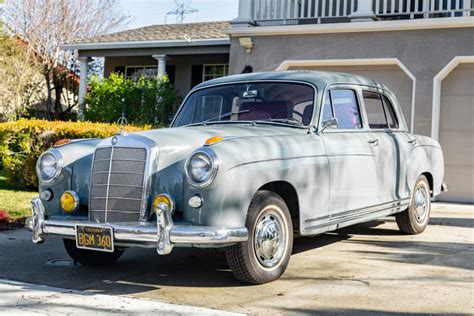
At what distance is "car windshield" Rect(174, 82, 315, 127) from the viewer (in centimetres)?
612

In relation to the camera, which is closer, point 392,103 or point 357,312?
point 357,312

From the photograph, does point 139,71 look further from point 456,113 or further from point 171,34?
point 456,113

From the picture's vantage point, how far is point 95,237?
16.4 feet

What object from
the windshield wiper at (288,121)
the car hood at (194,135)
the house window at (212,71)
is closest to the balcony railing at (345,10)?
the house window at (212,71)

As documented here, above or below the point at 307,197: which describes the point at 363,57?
above

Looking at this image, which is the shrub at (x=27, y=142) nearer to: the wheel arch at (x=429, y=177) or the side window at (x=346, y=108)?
the wheel arch at (x=429, y=177)

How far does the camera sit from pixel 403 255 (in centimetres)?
655

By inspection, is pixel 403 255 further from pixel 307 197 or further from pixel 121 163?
pixel 121 163

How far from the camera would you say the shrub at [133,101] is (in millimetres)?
15070

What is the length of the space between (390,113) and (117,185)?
3.68m

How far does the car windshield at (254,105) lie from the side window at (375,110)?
42.0 inches

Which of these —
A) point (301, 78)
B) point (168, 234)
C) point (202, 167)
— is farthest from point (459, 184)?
point (168, 234)

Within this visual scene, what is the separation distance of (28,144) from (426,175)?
6.81m

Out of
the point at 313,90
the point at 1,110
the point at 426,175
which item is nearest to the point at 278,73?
the point at 313,90
